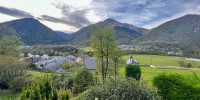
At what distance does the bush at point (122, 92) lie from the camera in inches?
137

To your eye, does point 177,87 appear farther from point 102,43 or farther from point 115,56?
point 115,56

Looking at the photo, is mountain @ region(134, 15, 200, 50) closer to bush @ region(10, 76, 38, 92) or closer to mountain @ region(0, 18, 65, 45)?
mountain @ region(0, 18, 65, 45)

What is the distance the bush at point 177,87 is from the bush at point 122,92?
0.68 metres

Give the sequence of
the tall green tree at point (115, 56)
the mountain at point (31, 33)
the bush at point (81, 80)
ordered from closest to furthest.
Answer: the bush at point (81, 80) → the tall green tree at point (115, 56) → the mountain at point (31, 33)

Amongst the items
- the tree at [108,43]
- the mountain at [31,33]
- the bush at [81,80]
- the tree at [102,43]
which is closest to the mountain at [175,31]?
the mountain at [31,33]

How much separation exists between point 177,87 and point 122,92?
192 centimetres

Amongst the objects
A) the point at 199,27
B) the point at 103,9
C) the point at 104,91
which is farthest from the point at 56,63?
the point at 199,27

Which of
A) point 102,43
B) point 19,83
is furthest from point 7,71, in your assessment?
point 102,43

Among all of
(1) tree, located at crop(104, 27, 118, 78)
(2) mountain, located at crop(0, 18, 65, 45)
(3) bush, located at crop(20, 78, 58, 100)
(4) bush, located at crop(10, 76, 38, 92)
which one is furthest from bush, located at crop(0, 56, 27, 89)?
(2) mountain, located at crop(0, 18, 65, 45)

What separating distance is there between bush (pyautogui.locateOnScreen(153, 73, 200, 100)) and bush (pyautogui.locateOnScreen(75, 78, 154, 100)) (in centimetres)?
68

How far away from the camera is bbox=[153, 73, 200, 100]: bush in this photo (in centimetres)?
333

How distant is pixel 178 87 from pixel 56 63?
40.1 meters

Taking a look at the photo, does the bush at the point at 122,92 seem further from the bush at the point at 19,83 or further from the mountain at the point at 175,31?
the mountain at the point at 175,31

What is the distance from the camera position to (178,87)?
12.0ft
